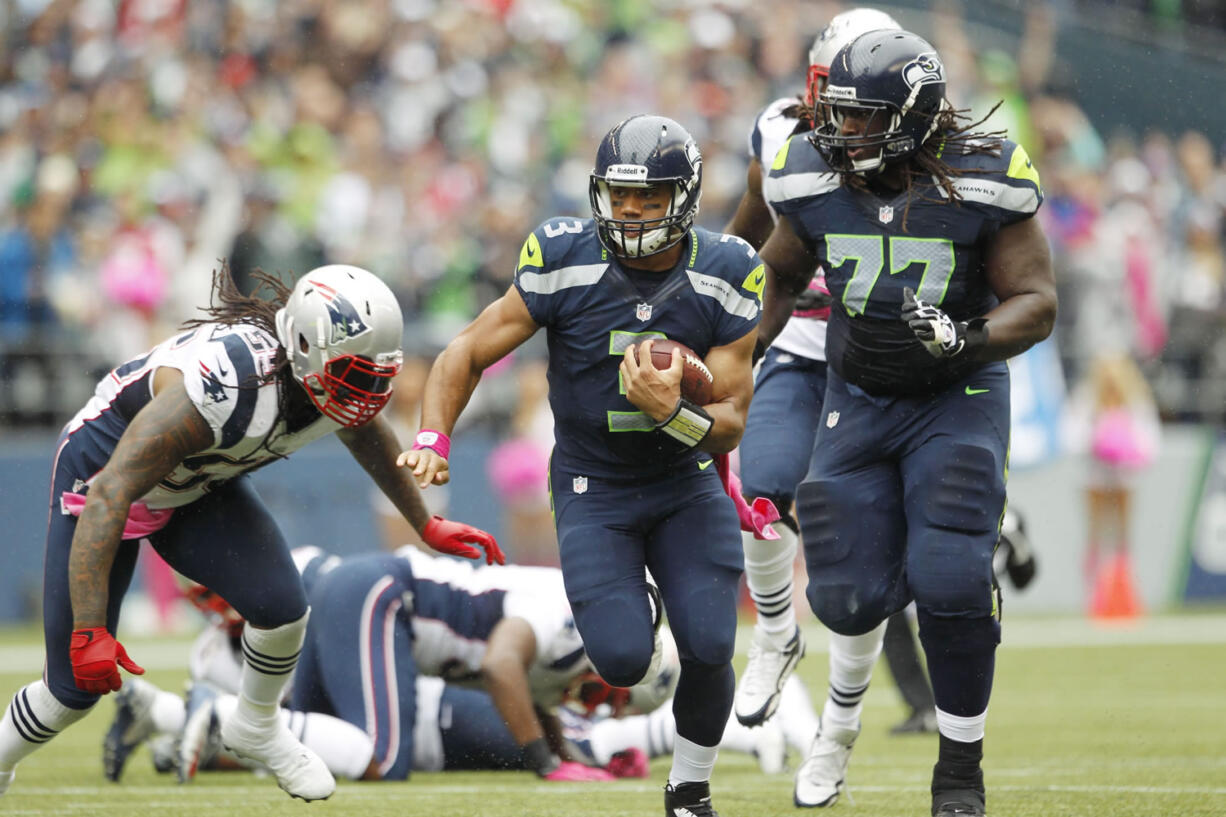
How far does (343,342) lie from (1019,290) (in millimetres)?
2060

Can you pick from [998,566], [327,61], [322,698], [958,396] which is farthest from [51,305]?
[958,396]

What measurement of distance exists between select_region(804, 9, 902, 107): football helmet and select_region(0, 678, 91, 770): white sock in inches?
126

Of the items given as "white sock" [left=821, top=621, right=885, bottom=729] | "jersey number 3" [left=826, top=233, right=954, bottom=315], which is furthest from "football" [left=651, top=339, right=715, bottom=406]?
"white sock" [left=821, top=621, right=885, bottom=729]

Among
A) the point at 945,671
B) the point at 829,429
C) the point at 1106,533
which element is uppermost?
the point at 829,429

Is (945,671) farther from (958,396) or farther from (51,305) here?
(51,305)

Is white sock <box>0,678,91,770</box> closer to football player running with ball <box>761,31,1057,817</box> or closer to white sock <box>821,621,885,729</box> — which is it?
football player running with ball <box>761,31,1057,817</box>

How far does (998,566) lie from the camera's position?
866cm

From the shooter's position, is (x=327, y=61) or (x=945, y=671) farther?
(x=327, y=61)

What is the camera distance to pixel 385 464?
5.80 meters

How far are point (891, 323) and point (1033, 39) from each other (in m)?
12.5

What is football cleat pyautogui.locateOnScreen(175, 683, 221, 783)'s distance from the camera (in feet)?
22.1

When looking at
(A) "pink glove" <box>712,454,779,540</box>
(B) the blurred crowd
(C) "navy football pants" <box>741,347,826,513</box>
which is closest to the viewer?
(A) "pink glove" <box>712,454,779,540</box>

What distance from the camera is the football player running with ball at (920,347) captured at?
516 centimetres

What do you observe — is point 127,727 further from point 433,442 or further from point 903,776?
point 903,776
